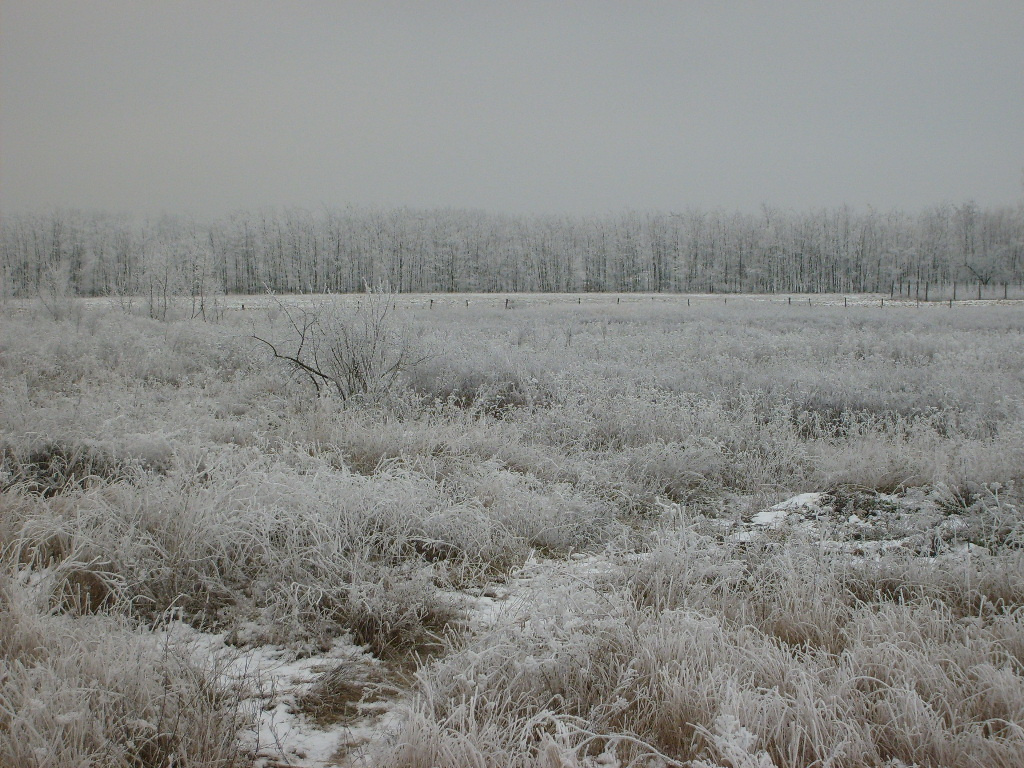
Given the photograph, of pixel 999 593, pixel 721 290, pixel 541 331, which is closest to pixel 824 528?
pixel 999 593

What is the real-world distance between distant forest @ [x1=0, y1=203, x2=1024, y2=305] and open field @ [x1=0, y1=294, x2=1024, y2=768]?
66685 millimetres

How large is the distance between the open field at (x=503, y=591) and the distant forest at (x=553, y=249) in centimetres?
6668

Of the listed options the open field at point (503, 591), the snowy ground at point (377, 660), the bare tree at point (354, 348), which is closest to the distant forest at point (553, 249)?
the bare tree at point (354, 348)

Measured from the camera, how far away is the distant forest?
69875mm

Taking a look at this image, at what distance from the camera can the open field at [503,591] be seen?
82.6 inches

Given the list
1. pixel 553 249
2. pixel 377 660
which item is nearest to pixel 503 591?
pixel 377 660

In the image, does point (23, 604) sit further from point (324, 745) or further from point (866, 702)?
point (866, 702)

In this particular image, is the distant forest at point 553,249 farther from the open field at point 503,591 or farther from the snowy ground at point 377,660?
the snowy ground at point 377,660

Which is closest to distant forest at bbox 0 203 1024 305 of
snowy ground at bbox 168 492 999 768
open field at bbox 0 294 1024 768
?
open field at bbox 0 294 1024 768

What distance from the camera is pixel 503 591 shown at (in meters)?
3.54

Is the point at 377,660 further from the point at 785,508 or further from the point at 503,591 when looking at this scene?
the point at 785,508

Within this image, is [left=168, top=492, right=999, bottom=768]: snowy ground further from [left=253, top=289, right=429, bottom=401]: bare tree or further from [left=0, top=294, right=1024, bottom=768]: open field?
[left=253, top=289, right=429, bottom=401]: bare tree

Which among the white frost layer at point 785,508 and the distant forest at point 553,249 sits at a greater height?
the distant forest at point 553,249

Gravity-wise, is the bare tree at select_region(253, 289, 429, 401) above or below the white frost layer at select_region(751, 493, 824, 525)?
above
